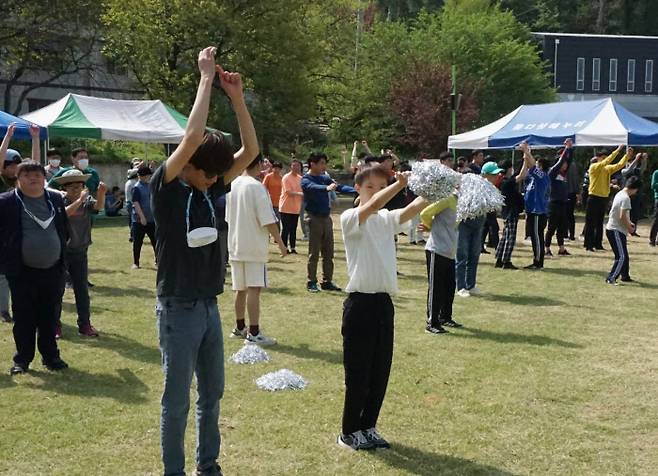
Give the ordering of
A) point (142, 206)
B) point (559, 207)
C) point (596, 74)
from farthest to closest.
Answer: point (596, 74), point (559, 207), point (142, 206)

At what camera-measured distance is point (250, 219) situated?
24.8 ft

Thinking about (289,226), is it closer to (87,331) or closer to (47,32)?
(87,331)

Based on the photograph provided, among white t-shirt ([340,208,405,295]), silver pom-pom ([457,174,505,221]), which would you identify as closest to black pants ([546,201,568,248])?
silver pom-pom ([457,174,505,221])

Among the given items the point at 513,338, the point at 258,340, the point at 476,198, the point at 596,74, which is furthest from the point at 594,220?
the point at 596,74

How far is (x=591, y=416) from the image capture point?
5645 millimetres

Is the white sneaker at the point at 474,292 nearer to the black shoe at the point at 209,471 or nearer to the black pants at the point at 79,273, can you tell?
the black pants at the point at 79,273

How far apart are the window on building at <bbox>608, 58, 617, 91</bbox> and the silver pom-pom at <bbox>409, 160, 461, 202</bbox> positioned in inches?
2025

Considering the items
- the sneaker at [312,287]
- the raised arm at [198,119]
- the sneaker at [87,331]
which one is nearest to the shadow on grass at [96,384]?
the sneaker at [87,331]

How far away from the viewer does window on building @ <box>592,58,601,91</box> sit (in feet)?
170

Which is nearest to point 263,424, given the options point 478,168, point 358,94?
point 478,168

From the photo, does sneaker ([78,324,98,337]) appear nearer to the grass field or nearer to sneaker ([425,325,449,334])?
the grass field

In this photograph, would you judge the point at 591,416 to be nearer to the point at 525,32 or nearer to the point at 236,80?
the point at 236,80

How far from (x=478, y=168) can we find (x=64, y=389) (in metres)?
10.2

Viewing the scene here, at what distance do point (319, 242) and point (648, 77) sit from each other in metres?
48.5
